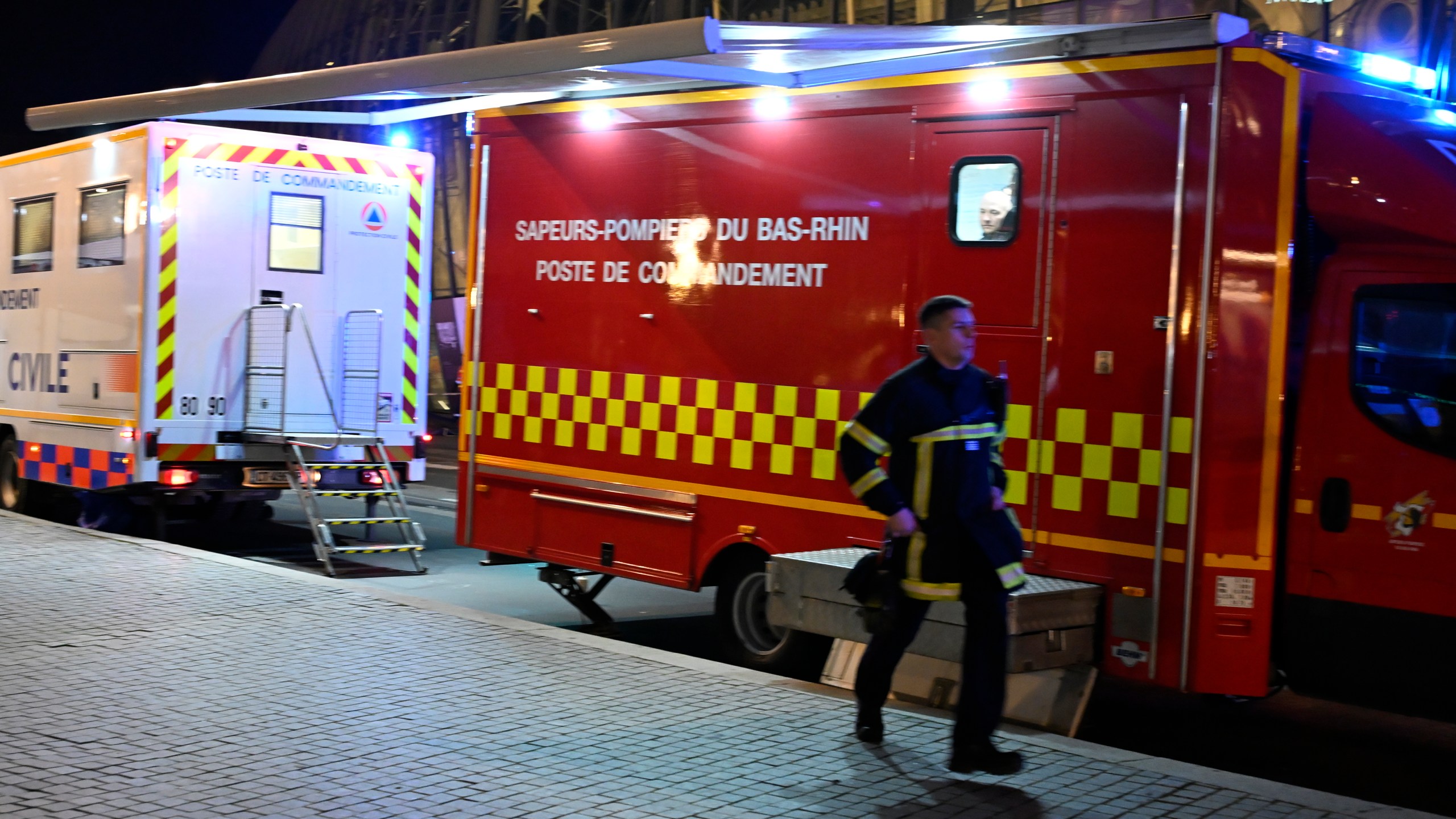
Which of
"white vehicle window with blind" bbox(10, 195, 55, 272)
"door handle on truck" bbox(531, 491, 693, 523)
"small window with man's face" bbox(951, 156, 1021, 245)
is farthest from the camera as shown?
"white vehicle window with blind" bbox(10, 195, 55, 272)

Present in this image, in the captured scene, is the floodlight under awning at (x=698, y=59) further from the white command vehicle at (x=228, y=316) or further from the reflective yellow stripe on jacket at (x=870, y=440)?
the white command vehicle at (x=228, y=316)

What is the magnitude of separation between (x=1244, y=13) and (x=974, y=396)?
44.1 feet

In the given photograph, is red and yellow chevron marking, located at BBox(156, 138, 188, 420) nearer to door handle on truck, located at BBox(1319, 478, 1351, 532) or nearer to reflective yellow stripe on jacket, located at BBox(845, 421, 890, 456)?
reflective yellow stripe on jacket, located at BBox(845, 421, 890, 456)

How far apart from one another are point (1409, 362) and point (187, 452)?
842 cm

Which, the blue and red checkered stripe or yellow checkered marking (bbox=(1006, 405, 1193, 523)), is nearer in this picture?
yellow checkered marking (bbox=(1006, 405, 1193, 523))

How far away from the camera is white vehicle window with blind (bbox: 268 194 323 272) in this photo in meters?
10.9

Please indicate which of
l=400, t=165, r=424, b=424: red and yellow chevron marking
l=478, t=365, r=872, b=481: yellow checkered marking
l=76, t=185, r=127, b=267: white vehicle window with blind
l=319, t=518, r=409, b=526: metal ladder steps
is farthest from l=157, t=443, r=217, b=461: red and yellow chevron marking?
l=478, t=365, r=872, b=481: yellow checkered marking

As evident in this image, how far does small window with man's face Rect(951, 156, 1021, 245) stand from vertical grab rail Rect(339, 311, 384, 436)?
6334 mm

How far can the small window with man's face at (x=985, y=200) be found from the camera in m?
6.13

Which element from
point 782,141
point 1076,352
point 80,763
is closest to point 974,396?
point 1076,352

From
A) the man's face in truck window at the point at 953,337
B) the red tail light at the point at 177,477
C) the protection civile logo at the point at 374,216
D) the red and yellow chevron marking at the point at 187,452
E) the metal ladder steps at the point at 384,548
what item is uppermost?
the protection civile logo at the point at 374,216

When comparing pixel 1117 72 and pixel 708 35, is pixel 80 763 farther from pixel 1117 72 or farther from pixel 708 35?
pixel 1117 72

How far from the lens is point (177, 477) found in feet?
Answer: 34.8

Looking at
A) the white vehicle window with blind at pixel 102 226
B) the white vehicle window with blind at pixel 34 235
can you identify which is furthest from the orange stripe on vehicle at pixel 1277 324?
the white vehicle window with blind at pixel 34 235
